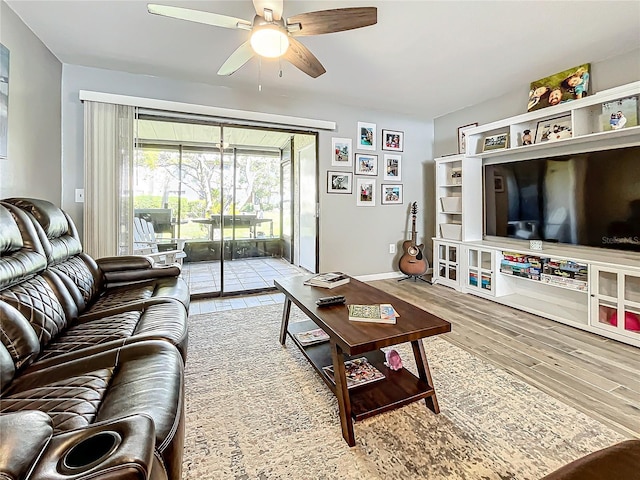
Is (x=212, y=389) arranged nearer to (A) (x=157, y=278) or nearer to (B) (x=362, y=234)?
(A) (x=157, y=278)

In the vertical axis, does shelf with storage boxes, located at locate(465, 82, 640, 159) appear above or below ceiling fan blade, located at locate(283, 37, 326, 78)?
below

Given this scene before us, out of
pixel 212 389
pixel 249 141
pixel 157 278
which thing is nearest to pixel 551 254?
pixel 212 389

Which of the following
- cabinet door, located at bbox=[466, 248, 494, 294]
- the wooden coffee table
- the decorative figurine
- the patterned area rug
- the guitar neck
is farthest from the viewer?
the guitar neck

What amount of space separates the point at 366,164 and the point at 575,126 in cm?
222

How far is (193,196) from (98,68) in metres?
1.62

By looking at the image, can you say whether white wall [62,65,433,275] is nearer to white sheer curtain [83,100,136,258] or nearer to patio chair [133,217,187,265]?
white sheer curtain [83,100,136,258]

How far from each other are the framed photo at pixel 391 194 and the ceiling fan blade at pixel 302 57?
2.37 meters

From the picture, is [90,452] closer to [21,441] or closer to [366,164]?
[21,441]

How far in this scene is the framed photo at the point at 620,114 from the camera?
243 centimetres

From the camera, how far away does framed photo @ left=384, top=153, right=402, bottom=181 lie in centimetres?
445

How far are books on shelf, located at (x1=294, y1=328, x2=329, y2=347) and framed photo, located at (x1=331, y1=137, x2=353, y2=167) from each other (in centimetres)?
252

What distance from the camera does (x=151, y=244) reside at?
3.93m

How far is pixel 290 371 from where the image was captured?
2.00 meters

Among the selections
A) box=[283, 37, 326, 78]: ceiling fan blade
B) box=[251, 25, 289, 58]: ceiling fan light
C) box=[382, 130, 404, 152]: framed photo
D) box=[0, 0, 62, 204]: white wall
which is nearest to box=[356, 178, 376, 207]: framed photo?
box=[382, 130, 404, 152]: framed photo
